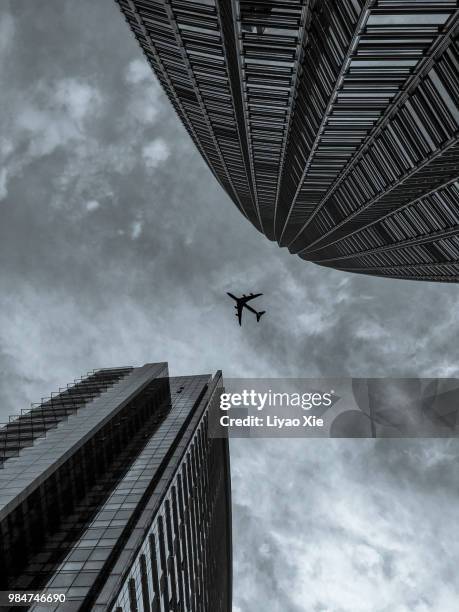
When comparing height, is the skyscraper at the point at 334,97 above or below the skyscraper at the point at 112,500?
above

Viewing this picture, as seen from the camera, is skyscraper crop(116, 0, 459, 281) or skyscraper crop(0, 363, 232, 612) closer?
skyscraper crop(116, 0, 459, 281)

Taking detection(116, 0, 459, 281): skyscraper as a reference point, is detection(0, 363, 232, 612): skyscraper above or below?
below

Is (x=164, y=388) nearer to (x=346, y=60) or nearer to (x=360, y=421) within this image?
(x=360, y=421)

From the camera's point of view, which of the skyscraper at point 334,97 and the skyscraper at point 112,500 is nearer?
the skyscraper at point 334,97

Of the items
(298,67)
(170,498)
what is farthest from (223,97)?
(170,498)
